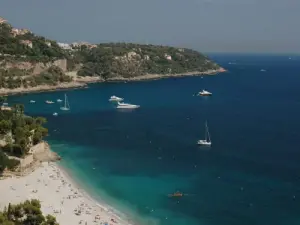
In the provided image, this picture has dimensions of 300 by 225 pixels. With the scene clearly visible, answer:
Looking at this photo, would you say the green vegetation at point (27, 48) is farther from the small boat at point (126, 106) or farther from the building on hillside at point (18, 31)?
the small boat at point (126, 106)

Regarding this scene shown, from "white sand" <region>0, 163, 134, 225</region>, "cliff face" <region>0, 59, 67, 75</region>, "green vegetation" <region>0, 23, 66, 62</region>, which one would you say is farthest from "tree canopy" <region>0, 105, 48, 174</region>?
"green vegetation" <region>0, 23, 66, 62</region>

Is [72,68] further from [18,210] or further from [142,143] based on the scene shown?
[18,210]

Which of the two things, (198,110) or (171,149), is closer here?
(171,149)

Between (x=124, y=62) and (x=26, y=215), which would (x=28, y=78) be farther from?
(x=26, y=215)

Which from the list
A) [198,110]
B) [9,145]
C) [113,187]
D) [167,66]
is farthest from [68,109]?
Answer: [167,66]

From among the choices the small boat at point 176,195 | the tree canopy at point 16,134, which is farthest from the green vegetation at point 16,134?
the small boat at point 176,195

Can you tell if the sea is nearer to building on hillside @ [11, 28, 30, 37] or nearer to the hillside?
the hillside
